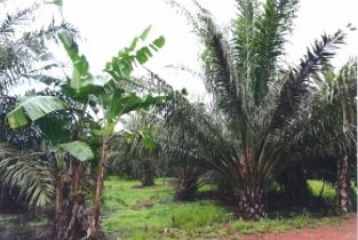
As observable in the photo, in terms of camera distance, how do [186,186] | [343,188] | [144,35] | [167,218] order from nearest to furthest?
1. [144,35]
2. [167,218]
3. [343,188]
4. [186,186]

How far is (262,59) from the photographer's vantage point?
6586 mm

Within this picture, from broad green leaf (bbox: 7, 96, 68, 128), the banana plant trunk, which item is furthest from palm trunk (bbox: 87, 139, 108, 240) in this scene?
broad green leaf (bbox: 7, 96, 68, 128)

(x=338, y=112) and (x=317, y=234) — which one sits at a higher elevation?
→ (x=338, y=112)

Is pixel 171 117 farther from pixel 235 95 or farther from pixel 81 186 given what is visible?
pixel 81 186

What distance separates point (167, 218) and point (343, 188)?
2577mm

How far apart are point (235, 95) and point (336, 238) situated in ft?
6.90

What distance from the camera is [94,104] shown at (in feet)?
18.4

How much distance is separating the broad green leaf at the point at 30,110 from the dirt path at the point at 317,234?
259 centimetres

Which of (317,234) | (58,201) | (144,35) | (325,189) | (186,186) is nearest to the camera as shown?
(144,35)

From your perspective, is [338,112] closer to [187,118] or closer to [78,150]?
[187,118]

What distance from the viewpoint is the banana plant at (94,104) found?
521cm

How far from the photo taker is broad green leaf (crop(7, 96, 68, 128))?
15.2 feet

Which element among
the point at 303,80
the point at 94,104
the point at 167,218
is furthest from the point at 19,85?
the point at 303,80

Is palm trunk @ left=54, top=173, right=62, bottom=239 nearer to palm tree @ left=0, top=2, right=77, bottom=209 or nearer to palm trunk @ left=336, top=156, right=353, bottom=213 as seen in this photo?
A: palm tree @ left=0, top=2, right=77, bottom=209
